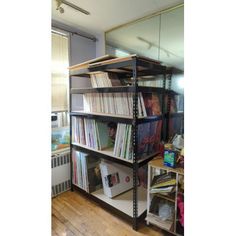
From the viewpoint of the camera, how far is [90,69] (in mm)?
1891

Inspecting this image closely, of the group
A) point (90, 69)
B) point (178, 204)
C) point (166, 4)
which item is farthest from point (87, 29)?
point (178, 204)

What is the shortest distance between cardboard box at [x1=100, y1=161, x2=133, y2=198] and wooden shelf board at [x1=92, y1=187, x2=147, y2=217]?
0.05 metres

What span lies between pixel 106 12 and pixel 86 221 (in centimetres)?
211

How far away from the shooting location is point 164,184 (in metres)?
1.53

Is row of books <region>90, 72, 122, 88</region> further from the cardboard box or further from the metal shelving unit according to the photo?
the cardboard box

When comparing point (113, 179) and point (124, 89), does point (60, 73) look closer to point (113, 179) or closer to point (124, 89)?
point (124, 89)

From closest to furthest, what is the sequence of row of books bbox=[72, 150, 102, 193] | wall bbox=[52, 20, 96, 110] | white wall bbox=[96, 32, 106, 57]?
row of books bbox=[72, 150, 102, 193], wall bbox=[52, 20, 96, 110], white wall bbox=[96, 32, 106, 57]

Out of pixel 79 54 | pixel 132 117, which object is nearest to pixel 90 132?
pixel 132 117

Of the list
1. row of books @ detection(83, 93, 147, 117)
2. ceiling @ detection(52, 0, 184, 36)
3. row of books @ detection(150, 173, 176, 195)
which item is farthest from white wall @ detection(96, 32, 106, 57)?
row of books @ detection(150, 173, 176, 195)

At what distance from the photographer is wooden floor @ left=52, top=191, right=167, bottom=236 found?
1620 millimetres
